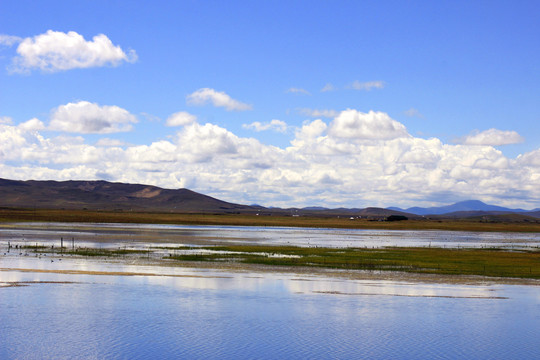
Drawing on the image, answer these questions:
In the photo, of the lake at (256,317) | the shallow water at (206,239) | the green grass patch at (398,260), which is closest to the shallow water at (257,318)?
the lake at (256,317)

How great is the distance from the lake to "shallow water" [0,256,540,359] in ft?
0.18

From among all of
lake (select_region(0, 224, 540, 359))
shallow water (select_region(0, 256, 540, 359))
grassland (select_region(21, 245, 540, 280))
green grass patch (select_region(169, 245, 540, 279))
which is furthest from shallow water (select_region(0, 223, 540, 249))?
shallow water (select_region(0, 256, 540, 359))

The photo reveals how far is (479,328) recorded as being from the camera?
27016mm

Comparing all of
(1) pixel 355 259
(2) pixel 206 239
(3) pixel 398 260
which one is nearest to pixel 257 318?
(1) pixel 355 259

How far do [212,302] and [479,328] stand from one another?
13234 millimetres

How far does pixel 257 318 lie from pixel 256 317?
0.21 metres

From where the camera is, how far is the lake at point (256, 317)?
74.7 feet

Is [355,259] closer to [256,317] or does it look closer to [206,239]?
[256,317]

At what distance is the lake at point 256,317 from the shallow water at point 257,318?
55mm

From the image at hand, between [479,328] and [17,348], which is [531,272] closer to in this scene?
[479,328]

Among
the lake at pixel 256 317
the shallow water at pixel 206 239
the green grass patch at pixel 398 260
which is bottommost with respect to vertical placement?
the lake at pixel 256 317

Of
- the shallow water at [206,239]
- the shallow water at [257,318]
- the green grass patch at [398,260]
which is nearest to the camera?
the shallow water at [257,318]

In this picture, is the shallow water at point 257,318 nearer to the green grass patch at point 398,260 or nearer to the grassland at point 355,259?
the grassland at point 355,259

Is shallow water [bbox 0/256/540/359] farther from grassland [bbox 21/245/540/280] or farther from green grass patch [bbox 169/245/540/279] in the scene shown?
green grass patch [bbox 169/245/540/279]
